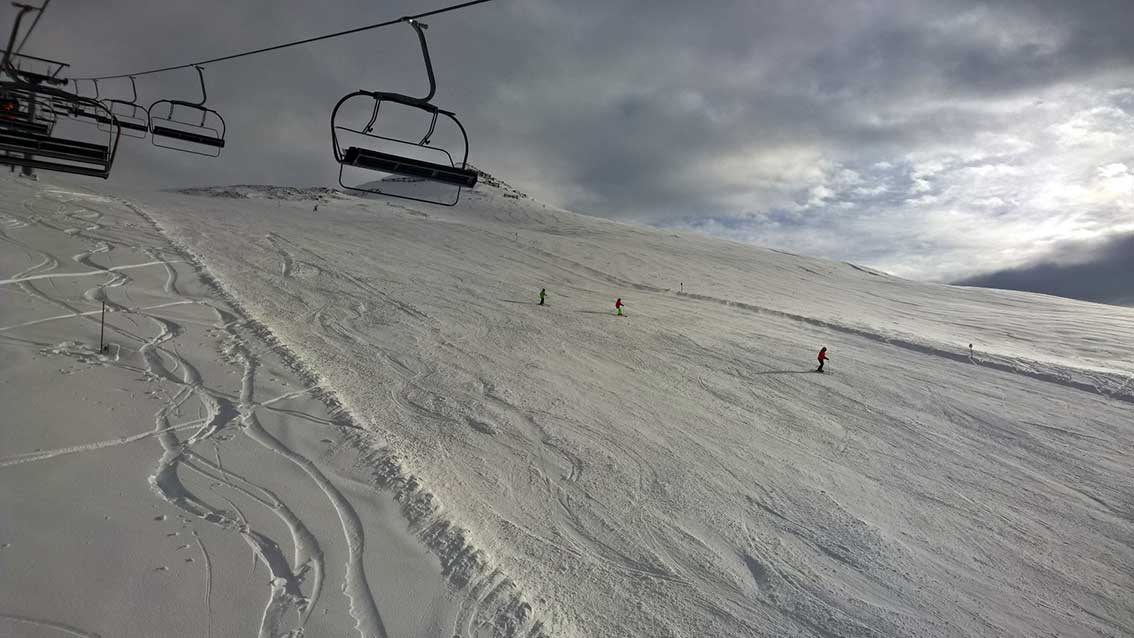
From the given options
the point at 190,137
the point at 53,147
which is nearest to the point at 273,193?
the point at 190,137

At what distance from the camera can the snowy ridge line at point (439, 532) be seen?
4.46 m

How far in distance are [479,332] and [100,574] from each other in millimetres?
8731

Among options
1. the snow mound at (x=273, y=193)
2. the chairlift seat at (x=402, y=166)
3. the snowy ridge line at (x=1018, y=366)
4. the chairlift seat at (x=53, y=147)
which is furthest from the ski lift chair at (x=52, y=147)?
the snow mound at (x=273, y=193)

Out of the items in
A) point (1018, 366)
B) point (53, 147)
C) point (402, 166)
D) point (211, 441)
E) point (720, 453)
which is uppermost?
point (402, 166)

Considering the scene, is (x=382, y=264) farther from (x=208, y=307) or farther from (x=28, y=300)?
(x=28, y=300)

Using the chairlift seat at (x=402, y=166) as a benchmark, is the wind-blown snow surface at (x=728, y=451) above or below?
below

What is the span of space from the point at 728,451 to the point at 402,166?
5.58 meters

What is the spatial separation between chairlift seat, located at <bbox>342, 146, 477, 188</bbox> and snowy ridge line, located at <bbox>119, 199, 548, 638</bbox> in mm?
3169

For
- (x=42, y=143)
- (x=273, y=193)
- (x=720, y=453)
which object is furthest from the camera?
(x=273, y=193)

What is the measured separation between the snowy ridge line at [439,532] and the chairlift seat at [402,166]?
125 inches

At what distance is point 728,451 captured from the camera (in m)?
7.89

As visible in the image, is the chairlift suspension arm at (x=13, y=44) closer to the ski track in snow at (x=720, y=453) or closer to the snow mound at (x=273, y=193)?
the ski track in snow at (x=720, y=453)

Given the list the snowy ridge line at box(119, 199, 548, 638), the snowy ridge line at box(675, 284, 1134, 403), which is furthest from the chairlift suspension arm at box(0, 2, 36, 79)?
the snowy ridge line at box(675, 284, 1134, 403)

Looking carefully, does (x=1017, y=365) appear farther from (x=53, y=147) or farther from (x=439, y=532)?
(x=53, y=147)
